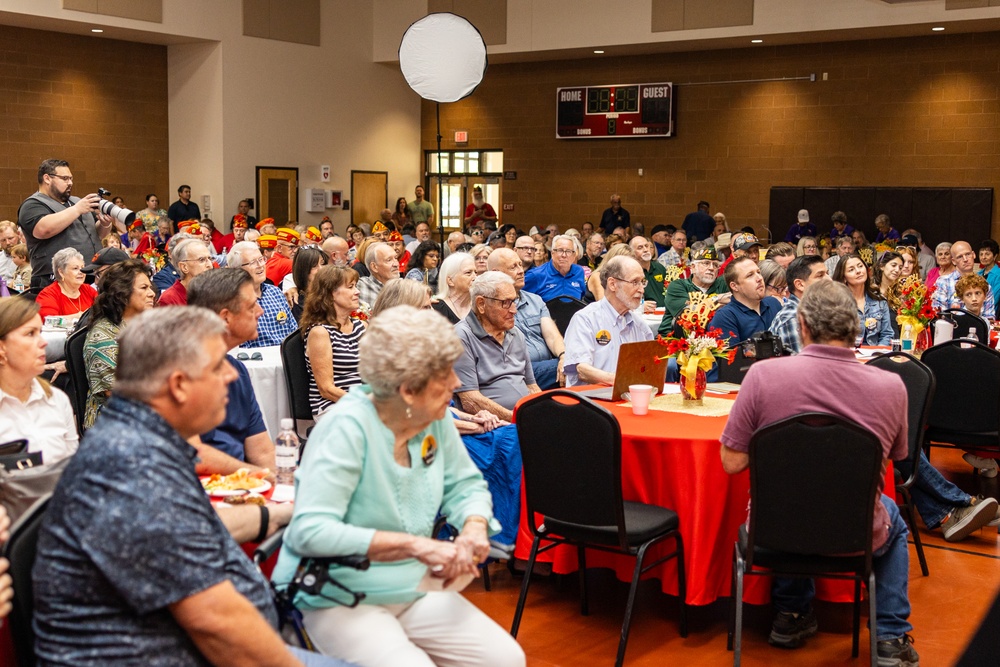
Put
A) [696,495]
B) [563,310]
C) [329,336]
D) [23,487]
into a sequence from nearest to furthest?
[23,487] → [696,495] → [329,336] → [563,310]

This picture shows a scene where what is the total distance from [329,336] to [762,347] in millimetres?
2005

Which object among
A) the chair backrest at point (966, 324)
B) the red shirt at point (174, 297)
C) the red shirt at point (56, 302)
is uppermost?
the red shirt at point (174, 297)

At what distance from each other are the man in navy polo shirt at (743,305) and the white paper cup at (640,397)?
146cm

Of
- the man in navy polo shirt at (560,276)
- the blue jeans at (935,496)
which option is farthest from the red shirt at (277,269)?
the blue jeans at (935,496)

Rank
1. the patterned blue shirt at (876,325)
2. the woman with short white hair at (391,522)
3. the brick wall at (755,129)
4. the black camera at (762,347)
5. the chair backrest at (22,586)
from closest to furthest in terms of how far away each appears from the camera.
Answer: the chair backrest at (22,586) → the woman with short white hair at (391,522) → the black camera at (762,347) → the patterned blue shirt at (876,325) → the brick wall at (755,129)

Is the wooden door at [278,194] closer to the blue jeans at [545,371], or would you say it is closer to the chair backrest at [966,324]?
the blue jeans at [545,371]

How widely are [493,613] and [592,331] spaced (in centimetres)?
148

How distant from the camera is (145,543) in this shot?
1600 mm

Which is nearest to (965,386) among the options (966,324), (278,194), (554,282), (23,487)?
(966,324)

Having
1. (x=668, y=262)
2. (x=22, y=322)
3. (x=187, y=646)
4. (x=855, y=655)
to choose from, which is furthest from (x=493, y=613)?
(x=668, y=262)

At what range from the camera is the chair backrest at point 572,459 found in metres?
3.24

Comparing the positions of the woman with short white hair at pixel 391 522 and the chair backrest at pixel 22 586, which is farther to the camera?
the woman with short white hair at pixel 391 522

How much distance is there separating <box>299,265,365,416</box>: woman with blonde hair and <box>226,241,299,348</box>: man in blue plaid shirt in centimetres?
112

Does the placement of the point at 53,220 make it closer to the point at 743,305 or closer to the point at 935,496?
the point at 743,305
